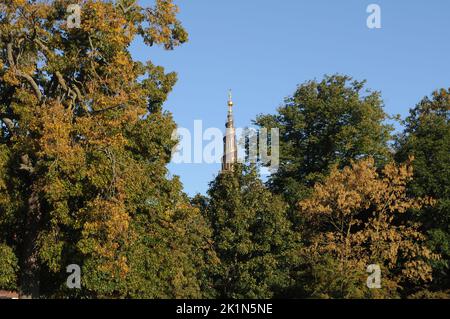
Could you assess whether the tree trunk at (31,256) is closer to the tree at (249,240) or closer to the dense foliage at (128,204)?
the dense foliage at (128,204)

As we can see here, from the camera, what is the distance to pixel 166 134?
95.7 feet

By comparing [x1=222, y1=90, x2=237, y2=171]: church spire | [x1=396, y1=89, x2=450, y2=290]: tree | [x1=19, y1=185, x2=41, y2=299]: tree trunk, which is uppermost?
[x1=222, y1=90, x2=237, y2=171]: church spire

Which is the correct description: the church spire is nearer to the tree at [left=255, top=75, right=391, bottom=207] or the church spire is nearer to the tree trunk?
the tree at [left=255, top=75, right=391, bottom=207]

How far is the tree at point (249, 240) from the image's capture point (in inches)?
1449

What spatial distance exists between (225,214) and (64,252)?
1428 centimetres

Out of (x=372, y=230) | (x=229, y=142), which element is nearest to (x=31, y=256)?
(x=372, y=230)

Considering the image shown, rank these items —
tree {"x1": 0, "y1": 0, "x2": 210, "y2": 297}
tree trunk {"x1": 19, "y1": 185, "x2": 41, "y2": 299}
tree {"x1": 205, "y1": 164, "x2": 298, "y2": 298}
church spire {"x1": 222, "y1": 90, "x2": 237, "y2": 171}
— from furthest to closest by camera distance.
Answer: church spire {"x1": 222, "y1": 90, "x2": 237, "y2": 171} → tree {"x1": 205, "y1": 164, "x2": 298, "y2": 298} → tree trunk {"x1": 19, "y1": 185, "x2": 41, "y2": 299} → tree {"x1": 0, "y1": 0, "x2": 210, "y2": 297}

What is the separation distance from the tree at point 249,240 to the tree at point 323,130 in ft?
28.5

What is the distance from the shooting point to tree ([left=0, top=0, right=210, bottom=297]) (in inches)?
976

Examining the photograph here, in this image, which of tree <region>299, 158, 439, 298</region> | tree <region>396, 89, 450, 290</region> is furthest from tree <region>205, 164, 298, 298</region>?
tree <region>396, 89, 450, 290</region>

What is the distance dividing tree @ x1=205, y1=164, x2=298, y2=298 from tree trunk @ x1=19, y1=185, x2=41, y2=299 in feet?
40.7
